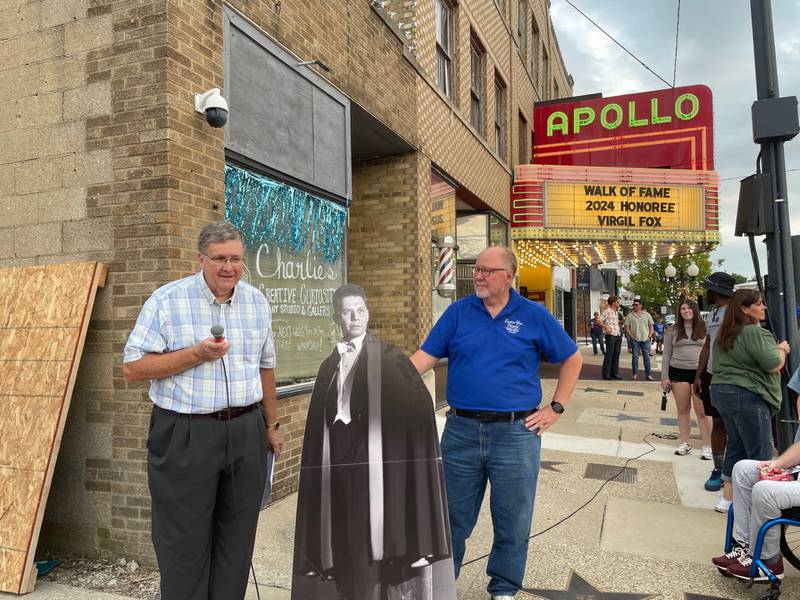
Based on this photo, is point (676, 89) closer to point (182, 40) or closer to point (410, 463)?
point (182, 40)

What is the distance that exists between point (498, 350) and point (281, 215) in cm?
296

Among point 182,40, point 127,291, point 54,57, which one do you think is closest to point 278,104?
point 182,40

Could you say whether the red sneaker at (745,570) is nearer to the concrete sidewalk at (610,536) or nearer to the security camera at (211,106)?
the concrete sidewalk at (610,536)

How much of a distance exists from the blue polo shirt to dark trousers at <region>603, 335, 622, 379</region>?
39.1 feet

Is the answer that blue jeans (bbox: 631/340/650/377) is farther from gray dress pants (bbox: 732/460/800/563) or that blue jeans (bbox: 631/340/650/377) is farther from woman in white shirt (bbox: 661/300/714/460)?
gray dress pants (bbox: 732/460/800/563)

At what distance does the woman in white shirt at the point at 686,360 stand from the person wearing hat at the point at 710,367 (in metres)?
0.70

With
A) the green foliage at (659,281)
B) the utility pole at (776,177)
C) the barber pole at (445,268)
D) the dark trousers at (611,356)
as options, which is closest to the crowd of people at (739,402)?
the utility pole at (776,177)

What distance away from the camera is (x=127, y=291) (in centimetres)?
417

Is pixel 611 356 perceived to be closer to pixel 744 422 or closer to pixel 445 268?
pixel 445 268

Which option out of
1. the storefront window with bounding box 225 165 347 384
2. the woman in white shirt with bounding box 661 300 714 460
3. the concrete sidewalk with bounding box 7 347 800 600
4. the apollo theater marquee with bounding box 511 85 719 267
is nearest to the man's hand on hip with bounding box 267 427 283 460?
the concrete sidewalk with bounding box 7 347 800 600

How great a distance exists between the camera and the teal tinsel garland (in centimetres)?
495

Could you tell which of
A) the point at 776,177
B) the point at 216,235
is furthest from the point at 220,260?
the point at 776,177

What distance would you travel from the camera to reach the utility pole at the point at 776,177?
5777 millimetres

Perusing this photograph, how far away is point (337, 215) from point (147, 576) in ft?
12.4
